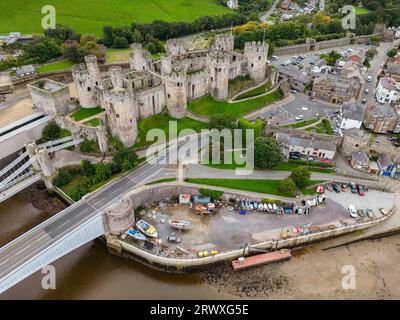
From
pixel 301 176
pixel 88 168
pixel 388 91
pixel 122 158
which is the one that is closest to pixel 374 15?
pixel 388 91

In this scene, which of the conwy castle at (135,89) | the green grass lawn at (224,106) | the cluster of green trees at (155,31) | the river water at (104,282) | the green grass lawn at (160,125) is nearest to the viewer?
the river water at (104,282)

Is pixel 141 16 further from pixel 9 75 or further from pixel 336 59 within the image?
pixel 336 59

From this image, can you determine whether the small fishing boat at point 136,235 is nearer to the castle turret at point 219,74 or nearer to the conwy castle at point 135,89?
the conwy castle at point 135,89

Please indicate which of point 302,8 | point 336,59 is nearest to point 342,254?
point 336,59

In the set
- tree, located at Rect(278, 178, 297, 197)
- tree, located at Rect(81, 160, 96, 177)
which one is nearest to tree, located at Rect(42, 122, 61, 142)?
tree, located at Rect(81, 160, 96, 177)

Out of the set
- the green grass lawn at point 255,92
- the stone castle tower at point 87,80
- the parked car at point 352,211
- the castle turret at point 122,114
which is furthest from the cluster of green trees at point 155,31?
the parked car at point 352,211

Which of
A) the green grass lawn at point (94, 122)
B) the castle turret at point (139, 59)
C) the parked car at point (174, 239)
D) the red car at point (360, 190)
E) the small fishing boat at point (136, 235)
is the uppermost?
the castle turret at point (139, 59)
